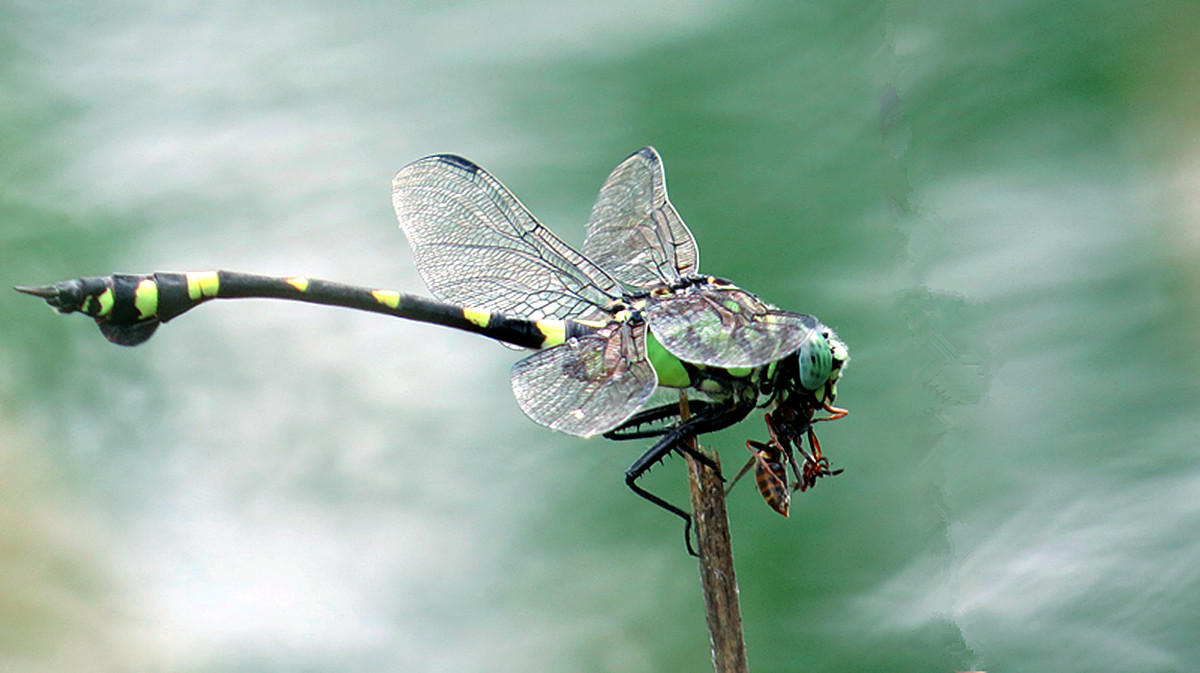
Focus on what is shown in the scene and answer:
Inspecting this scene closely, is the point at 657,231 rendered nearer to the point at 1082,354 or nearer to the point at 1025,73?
the point at 1082,354

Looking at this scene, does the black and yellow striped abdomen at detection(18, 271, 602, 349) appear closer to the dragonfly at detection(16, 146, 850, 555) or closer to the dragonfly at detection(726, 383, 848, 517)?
the dragonfly at detection(16, 146, 850, 555)

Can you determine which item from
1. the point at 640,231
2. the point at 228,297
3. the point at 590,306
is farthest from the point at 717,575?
the point at 228,297

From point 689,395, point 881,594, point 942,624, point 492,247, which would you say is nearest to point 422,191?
point 492,247

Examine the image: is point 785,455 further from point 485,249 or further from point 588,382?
point 485,249

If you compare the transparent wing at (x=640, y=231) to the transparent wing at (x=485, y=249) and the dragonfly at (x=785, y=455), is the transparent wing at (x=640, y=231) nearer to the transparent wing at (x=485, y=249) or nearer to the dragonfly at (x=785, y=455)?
the transparent wing at (x=485, y=249)

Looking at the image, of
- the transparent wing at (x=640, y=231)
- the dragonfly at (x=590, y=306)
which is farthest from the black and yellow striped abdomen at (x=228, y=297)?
the transparent wing at (x=640, y=231)

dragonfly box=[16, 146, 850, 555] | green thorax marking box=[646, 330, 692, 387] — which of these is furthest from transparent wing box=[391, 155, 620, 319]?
green thorax marking box=[646, 330, 692, 387]
